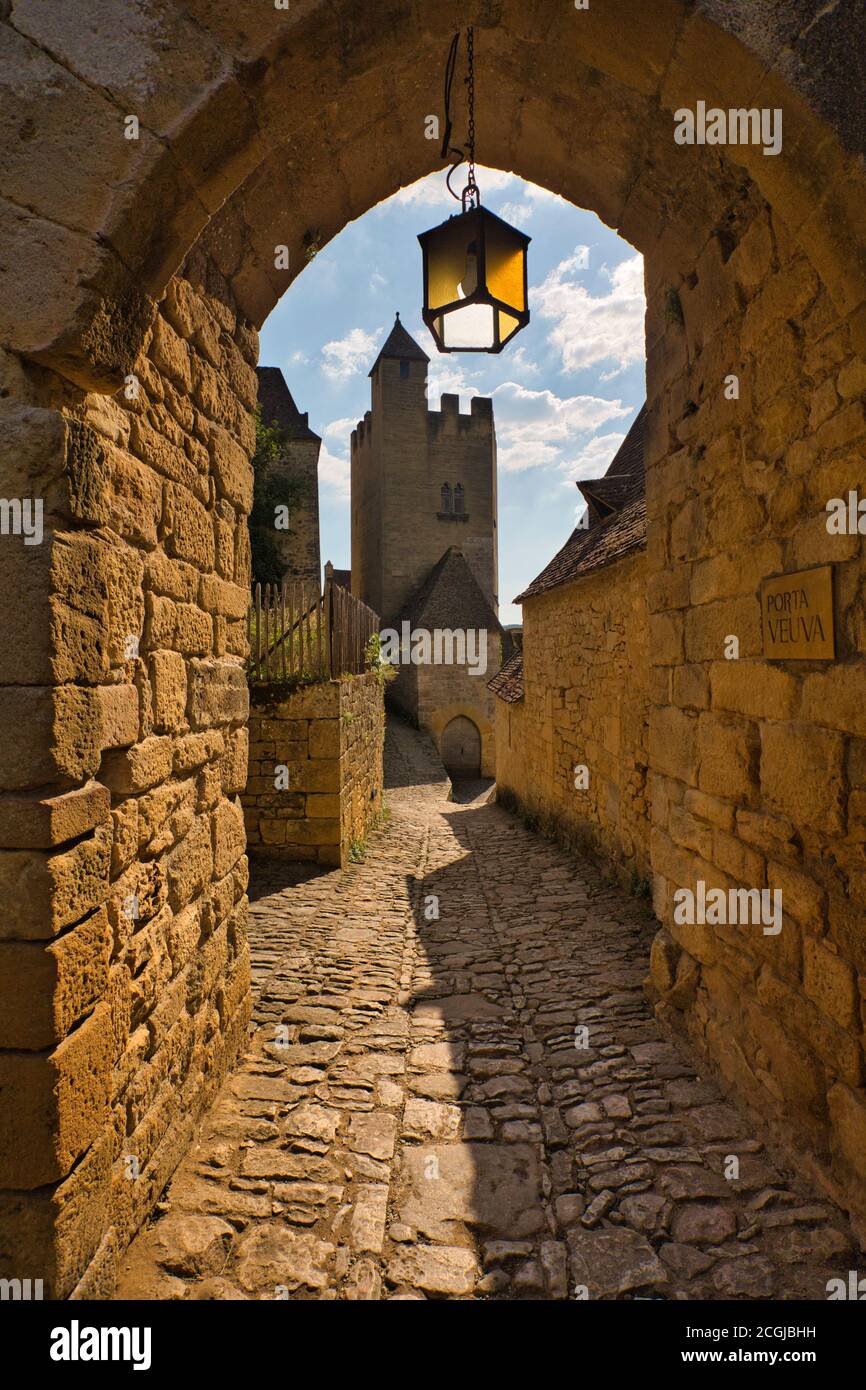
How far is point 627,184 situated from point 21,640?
3.13 m

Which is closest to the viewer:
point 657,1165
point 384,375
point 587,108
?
point 657,1165

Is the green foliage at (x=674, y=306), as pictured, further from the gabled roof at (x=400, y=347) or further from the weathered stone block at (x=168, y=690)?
the gabled roof at (x=400, y=347)

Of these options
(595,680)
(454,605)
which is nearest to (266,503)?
(454,605)

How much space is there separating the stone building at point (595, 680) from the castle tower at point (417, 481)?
17.6 m

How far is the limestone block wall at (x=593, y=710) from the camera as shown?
6.06m

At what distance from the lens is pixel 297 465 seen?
21.7 meters

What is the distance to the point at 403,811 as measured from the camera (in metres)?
12.4

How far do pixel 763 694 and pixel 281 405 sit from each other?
21.9m

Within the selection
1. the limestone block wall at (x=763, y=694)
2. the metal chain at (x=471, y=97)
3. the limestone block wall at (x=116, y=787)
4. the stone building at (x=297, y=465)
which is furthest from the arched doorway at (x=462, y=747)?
the metal chain at (x=471, y=97)

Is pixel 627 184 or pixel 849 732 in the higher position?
pixel 627 184

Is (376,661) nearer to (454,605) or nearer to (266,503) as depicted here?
(266,503)

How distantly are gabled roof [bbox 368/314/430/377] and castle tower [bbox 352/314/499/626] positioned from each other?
0.04 meters
